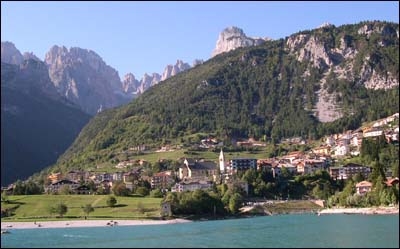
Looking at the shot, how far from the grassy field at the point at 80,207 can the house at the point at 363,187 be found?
38.8 m

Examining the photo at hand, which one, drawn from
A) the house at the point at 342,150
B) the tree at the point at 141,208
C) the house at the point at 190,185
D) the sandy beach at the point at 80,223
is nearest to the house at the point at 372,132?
the house at the point at 342,150

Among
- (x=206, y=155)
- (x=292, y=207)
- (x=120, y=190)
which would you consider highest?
(x=206, y=155)

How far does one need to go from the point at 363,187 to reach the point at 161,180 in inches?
2274

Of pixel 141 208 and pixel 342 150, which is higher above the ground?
pixel 342 150

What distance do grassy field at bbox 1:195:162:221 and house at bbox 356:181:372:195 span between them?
1529 inches

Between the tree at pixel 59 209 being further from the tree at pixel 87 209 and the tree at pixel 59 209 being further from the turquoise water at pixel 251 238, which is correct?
the turquoise water at pixel 251 238

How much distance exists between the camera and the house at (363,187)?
409 feet

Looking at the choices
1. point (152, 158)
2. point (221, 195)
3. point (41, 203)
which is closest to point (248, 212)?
point (221, 195)

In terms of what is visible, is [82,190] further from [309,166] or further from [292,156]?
[292,156]

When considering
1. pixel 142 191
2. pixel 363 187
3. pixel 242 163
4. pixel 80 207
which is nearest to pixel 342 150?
pixel 242 163

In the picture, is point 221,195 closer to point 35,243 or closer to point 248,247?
point 35,243

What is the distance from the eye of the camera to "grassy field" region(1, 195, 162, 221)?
4687 inches

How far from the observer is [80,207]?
127062mm

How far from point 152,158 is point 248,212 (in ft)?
257
